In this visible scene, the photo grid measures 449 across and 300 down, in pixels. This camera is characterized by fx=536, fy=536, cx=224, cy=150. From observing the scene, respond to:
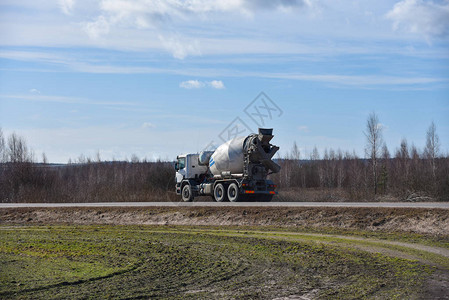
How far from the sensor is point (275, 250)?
15633 millimetres

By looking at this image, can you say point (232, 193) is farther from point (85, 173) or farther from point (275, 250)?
point (85, 173)

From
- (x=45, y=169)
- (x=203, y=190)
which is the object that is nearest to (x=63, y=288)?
(x=203, y=190)

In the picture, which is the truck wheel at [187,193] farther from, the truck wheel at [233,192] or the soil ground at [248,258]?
the soil ground at [248,258]

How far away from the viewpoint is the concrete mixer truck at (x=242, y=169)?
32719mm

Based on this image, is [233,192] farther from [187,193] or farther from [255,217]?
[255,217]

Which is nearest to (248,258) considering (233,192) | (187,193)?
(233,192)

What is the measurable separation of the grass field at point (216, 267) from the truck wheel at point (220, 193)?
48.4 feet

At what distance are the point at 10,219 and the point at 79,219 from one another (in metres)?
4.72

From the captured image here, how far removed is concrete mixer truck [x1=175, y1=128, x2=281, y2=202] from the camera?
32.7 m

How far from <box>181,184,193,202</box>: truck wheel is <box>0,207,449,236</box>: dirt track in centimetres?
743

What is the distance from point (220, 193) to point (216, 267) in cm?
2211

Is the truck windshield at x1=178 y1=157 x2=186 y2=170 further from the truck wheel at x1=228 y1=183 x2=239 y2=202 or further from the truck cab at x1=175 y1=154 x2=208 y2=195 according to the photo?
the truck wheel at x1=228 y1=183 x2=239 y2=202

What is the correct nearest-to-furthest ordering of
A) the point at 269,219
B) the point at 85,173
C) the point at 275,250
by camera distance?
the point at 275,250 < the point at 269,219 < the point at 85,173

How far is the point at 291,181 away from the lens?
254 feet
